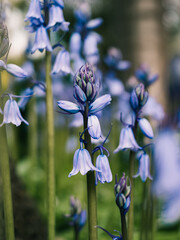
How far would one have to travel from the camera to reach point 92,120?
118 cm

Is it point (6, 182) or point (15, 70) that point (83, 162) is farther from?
point (15, 70)

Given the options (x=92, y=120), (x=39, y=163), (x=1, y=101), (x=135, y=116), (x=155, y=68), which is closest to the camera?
(x=92, y=120)

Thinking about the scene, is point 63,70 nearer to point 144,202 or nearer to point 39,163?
point 144,202

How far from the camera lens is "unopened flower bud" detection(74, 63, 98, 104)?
1.16 metres

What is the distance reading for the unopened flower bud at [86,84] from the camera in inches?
45.8

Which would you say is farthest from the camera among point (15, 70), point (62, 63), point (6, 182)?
point (62, 63)

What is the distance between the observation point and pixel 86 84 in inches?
46.2

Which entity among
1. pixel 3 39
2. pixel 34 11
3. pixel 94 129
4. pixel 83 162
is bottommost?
pixel 83 162

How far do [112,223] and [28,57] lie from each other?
5.86 feet

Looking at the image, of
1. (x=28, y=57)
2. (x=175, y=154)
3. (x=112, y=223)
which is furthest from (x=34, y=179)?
(x=175, y=154)

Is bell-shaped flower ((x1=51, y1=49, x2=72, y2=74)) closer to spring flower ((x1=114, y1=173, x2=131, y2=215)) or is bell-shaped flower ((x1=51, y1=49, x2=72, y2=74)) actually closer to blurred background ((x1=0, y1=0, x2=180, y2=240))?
blurred background ((x1=0, y1=0, x2=180, y2=240))

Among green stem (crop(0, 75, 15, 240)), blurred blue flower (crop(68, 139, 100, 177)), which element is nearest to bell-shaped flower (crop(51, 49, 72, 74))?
green stem (crop(0, 75, 15, 240))

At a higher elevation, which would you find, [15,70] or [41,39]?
[41,39]

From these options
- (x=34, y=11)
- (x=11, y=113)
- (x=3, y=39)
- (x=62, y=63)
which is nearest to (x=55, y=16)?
(x=34, y=11)
